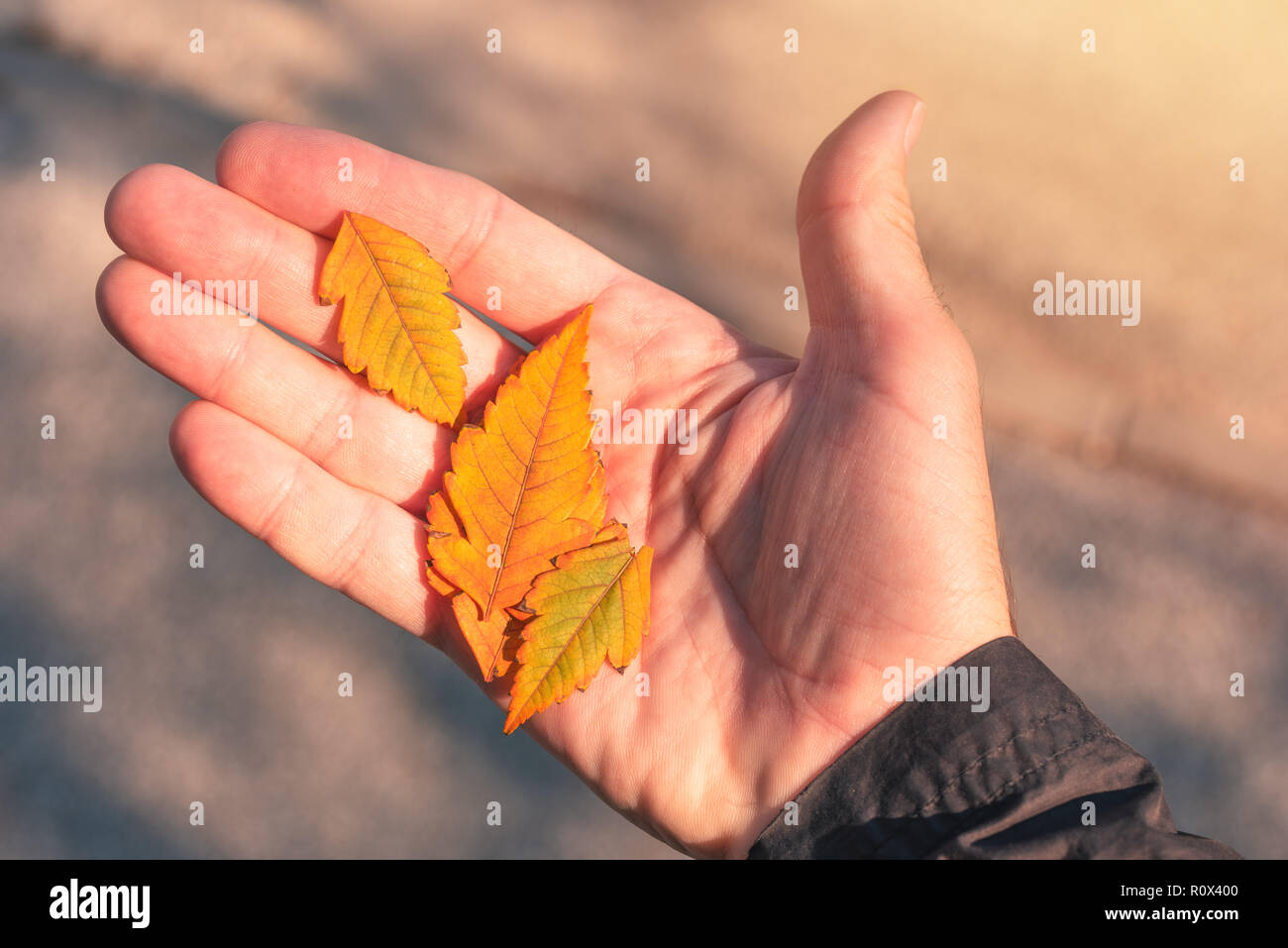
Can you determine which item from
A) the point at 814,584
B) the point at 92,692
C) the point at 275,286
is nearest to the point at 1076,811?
the point at 814,584

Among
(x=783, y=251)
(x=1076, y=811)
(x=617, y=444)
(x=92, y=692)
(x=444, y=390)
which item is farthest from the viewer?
(x=783, y=251)

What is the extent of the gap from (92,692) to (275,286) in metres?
1.35

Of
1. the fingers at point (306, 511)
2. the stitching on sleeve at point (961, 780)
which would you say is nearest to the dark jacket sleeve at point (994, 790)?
the stitching on sleeve at point (961, 780)

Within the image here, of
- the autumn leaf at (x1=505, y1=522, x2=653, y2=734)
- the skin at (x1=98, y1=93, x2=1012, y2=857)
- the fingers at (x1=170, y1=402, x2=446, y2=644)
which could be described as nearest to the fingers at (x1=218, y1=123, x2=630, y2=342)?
the skin at (x1=98, y1=93, x2=1012, y2=857)

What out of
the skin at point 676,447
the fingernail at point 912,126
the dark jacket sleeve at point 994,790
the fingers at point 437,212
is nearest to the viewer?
the dark jacket sleeve at point 994,790

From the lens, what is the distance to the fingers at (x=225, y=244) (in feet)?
5.79

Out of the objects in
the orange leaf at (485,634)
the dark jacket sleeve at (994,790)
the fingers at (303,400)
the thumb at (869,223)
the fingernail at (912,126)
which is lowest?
the dark jacket sleeve at (994,790)

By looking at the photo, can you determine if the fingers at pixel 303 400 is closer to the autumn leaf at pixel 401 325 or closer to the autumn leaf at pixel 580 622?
the autumn leaf at pixel 401 325

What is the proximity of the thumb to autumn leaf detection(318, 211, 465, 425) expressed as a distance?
0.67 metres

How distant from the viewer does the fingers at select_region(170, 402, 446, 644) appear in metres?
1.74

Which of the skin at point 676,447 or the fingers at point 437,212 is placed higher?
the fingers at point 437,212

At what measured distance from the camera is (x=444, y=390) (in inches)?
67.8

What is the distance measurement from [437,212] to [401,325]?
0.30 metres

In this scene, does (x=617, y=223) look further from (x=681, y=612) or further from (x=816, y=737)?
(x=816, y=737)
